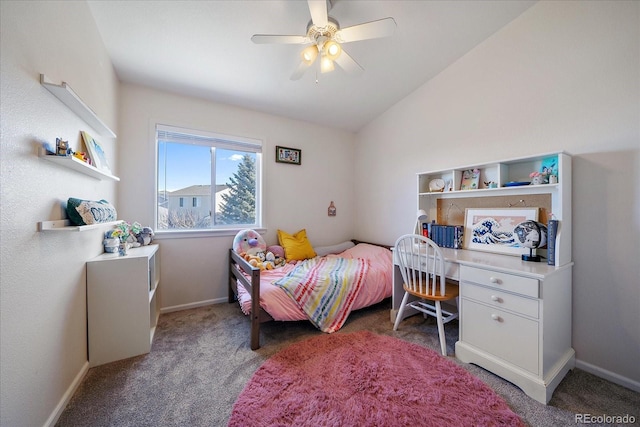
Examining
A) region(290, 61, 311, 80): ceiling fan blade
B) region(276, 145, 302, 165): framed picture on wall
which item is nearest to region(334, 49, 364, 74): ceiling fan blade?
region(290, 61, 311, 80): ceiling fan blade

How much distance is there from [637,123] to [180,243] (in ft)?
12.7

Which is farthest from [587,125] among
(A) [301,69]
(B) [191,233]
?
(B) [191,233]

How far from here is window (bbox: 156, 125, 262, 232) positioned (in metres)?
2.66

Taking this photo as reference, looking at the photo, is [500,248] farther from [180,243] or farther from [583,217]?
[180,243]

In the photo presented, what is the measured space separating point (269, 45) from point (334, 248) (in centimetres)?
254

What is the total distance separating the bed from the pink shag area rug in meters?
0.29

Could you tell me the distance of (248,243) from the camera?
2826 millimetres

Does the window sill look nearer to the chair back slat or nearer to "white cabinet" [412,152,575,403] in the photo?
the chair back slat

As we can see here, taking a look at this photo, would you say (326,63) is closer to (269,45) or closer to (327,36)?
(327,36)

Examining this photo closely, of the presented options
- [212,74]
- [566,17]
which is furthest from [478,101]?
[212,74]

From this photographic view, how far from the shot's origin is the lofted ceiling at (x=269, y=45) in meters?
1.72

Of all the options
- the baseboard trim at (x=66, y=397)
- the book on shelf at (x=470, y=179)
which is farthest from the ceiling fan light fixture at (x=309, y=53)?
the baseboard trim at (x=66, y=397)

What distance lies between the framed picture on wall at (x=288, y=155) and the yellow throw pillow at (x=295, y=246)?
39.4 inches

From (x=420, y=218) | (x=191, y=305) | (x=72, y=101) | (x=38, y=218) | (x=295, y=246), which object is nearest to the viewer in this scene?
(x=38, y=218)
